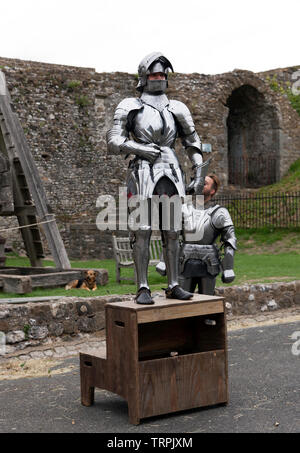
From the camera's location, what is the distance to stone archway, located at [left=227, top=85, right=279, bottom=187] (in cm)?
2117

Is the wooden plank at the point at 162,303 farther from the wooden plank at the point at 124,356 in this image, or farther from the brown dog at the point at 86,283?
the brown dog at the point at 86,283

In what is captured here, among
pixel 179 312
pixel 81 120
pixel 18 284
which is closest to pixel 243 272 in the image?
pixel 18 284

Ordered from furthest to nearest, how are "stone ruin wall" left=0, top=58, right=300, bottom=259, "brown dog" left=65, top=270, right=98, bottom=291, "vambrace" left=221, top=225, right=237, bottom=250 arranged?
"stone ruin wall" left=0, top=58, right=300, bottom=259 < "brown dog" left=65, top=270, right=98, bottom=291 < "vambrace" left=221, top=225, right=237, bottom=250

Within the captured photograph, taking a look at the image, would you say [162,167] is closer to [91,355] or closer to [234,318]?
[91,355]

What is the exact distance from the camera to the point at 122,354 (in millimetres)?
4129

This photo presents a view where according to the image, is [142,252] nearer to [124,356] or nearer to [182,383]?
[124,356]

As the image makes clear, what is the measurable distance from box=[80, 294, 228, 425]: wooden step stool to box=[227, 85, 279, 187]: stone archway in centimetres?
1700

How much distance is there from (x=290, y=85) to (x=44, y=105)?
8970mm

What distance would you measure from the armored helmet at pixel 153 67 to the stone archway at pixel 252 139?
16764 mm

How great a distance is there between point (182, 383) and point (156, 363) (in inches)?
10.1

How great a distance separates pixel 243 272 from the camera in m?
10.6

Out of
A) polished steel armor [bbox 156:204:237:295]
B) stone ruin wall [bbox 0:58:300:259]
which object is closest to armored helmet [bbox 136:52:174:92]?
polished steel armor [bbox 156:204:237:295]

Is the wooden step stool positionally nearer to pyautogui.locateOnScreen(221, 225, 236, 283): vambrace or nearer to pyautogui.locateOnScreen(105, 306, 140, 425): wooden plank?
pyautogui.locateOnScreen(105, 306, 140, 425): wooden plank
